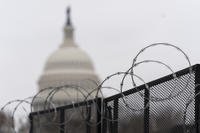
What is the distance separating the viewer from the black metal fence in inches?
372

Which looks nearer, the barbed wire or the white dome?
the barbed wire

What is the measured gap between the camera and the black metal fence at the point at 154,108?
31.0 ft

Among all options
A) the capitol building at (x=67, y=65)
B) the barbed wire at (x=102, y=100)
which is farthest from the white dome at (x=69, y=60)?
the barbed wire at (x=102, y=100)

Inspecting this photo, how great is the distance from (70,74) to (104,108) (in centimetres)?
12247

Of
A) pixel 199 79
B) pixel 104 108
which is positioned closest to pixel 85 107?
pixel 104 108

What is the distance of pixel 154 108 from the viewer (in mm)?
11211

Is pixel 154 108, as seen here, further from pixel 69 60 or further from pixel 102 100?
pixel 69 60

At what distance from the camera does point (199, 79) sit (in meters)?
9.37

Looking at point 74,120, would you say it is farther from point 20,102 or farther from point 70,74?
point 70,74

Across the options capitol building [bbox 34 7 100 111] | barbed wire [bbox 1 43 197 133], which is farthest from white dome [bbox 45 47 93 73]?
barbed wire [bbox 1 43 197 133]

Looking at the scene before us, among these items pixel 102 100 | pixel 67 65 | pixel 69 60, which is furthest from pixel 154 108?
pixel 69 60

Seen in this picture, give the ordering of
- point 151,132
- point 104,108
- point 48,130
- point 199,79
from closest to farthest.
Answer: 1. point 199,79
2. point 151,132
3. point 104,108
4. point 48,130

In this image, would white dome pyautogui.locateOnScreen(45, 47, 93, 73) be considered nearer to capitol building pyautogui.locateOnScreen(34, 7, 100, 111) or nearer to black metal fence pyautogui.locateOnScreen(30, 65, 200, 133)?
capitol building pyautogui.locateOnScreen(34, 7, 100, 111)

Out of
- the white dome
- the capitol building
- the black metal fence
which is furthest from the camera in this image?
the white dome
